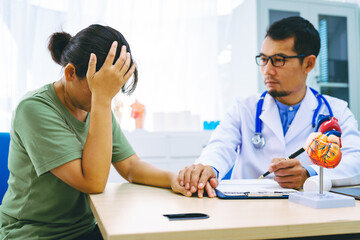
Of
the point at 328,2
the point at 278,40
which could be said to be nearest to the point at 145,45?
the point at 278,40

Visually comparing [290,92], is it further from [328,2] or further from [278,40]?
[328,2]

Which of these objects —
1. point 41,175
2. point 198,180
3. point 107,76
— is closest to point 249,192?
point 198,180

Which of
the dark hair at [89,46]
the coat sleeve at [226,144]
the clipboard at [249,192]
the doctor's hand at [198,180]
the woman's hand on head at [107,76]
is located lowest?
the clipboard at [249,192]

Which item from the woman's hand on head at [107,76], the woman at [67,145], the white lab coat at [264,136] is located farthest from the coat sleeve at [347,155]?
the woman's hand on head at [107,76]

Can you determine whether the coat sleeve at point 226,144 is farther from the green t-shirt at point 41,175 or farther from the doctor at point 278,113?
the green t-shirt at point 41,175

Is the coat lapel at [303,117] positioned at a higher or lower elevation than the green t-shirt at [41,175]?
higher

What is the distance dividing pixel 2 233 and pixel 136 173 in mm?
460

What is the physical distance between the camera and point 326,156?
2.65ft

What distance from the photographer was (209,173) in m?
1.03

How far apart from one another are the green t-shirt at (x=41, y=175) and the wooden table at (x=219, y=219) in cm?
20

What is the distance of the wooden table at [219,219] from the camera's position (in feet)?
1.93

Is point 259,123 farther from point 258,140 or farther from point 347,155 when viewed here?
point 347,155

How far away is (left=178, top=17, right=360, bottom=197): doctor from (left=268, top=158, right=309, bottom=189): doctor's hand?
1.18 feet

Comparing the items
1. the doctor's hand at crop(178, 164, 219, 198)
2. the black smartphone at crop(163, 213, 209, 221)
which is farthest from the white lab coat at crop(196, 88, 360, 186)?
the black smartphone at crop(163, 213, 209, 221)
